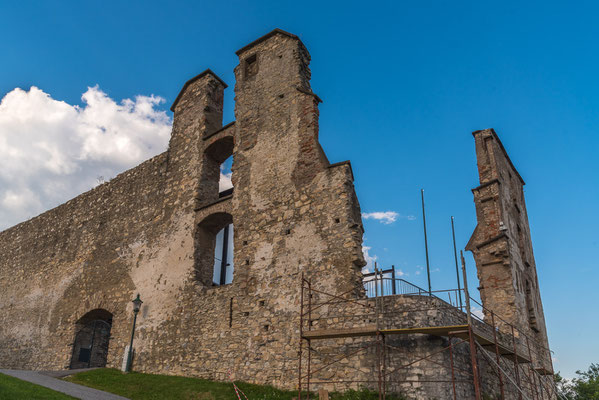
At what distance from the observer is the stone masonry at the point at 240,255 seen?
10492mm

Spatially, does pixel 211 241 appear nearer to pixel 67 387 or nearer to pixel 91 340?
pixel 67 387

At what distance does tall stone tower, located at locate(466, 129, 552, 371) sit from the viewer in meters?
→ 14.3

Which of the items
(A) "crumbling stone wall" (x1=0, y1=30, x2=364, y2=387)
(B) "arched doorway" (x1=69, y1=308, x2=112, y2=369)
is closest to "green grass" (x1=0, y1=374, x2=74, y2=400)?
(A) "crumbling stone wall" (x1=0, y1=30, x2=364, y2=387)

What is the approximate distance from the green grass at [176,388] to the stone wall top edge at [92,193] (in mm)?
6843

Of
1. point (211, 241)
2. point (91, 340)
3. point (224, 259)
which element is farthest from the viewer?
point (224, 259)

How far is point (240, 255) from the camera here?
1231cm

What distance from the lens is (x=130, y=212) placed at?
635 inches

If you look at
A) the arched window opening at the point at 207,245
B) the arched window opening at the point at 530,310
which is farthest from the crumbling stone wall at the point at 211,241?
the arched window opening at the point at 530,310

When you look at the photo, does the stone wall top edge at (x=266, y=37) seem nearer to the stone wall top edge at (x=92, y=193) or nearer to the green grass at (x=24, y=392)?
the stone wall top edge at (x=92, y=193)

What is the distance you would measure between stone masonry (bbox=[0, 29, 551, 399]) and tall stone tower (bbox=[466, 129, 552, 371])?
5cm

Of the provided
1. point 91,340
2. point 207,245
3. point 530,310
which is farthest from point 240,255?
point 530,310

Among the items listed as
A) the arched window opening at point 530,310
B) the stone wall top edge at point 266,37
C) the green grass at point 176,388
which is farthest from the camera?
the arched window opening at point 530,310

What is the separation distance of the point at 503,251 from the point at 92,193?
14465 mm

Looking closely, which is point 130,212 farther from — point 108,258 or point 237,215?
point 237,215
